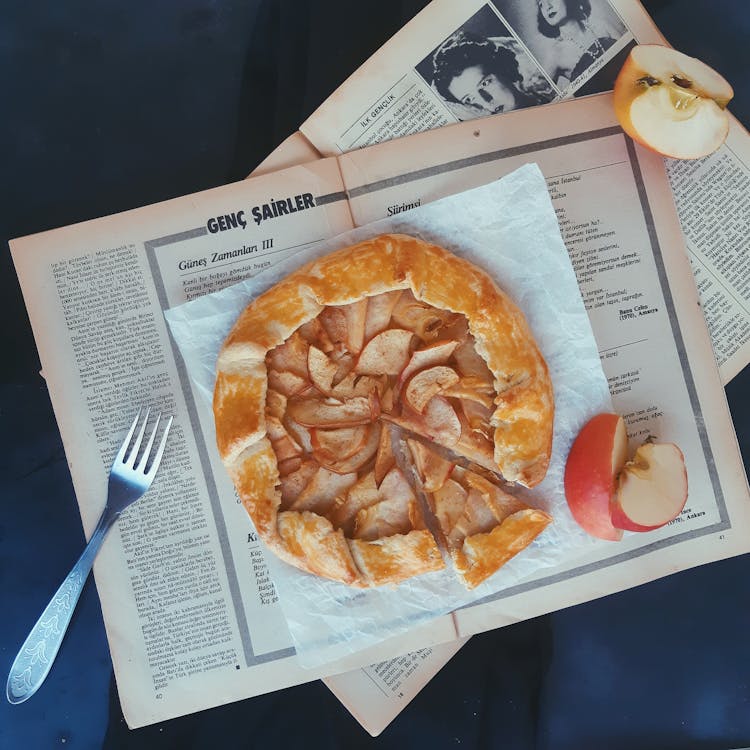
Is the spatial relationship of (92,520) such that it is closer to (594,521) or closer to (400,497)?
(400,497)

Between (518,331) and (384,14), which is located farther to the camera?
(384,14)

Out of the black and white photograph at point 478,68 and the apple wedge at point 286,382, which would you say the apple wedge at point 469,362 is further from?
the black and white photograph at point 478,68

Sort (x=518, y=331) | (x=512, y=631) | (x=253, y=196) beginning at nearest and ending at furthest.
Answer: (x=518, y=331) < (x=253, y=196) < (x=512, y=631)

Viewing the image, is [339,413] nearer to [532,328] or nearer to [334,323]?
[334,323]

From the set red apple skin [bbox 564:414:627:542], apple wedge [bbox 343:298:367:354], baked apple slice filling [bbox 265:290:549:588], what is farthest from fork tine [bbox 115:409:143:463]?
red apple skin [bbox 564:414:627:542]

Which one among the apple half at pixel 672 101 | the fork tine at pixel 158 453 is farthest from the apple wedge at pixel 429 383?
the apple half at pixel 672 101

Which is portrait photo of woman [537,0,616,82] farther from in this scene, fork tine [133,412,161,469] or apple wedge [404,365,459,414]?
fork tine [133,412,161,469]

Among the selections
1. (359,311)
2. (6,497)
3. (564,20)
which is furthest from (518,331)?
(6,497)
